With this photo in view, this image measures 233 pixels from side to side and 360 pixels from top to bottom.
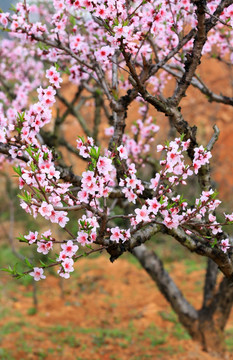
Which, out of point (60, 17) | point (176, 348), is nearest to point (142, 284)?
point (176, 348)

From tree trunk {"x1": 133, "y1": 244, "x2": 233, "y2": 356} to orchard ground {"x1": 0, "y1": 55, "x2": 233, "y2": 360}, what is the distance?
0.86 feet

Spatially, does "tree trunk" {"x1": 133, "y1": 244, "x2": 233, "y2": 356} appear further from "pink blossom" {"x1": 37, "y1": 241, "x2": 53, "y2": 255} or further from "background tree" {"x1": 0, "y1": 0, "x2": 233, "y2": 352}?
"pink blossom" {"x1": 37, "y1": 241, "x2": 53, "y2": 255}

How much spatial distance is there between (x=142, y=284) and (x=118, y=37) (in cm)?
926

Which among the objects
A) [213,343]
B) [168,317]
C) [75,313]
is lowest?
[213,343]

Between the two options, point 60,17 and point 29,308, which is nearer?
point 60,17

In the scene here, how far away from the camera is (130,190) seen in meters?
2.83

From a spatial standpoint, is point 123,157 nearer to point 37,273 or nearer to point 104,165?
point 104,165

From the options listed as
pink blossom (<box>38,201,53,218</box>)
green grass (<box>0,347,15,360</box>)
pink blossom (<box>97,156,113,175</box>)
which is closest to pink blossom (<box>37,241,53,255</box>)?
pink blossom (<box>38,201,53,218</box>)

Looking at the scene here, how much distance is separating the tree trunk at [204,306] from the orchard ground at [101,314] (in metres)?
0.26

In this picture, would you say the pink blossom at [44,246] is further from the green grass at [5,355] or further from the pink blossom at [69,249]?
the green grass at [5,355]

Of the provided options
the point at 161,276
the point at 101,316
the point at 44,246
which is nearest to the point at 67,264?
the point at 44,246

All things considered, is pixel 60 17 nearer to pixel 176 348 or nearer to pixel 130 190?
pixel 130 190

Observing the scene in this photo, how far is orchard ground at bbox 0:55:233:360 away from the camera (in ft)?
22.3

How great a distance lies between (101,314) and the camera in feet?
30.2
